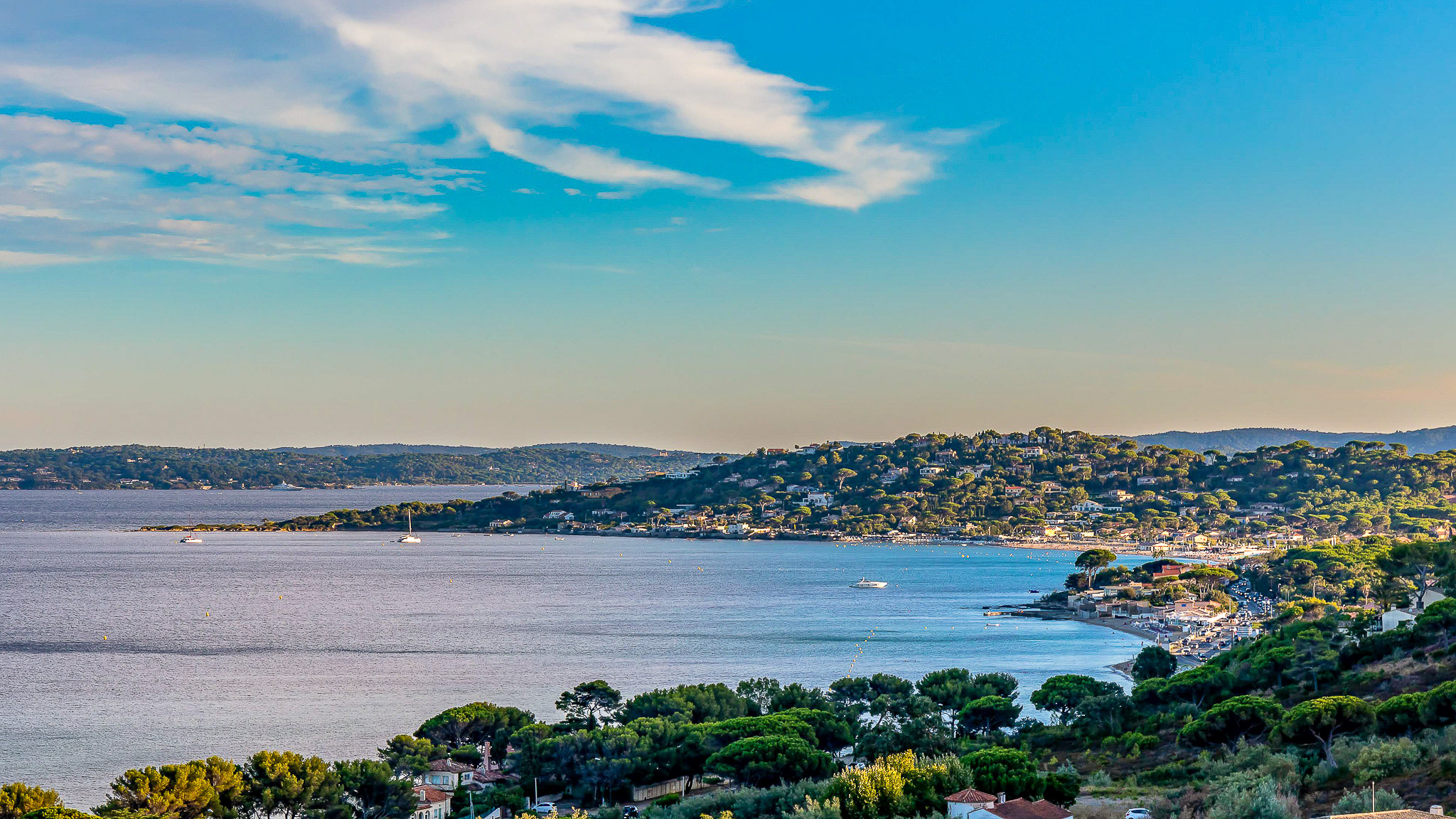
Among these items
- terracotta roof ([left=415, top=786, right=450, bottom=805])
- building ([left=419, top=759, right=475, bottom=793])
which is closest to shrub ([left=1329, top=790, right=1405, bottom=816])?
terracotta roof ([left=415, top=786, right=450, bottom=805])

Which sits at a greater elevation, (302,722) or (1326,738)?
(1326,738)

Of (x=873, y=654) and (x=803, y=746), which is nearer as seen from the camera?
(x=803, y=746)

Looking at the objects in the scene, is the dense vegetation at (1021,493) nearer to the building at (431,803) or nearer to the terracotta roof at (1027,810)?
the building at (431,803)

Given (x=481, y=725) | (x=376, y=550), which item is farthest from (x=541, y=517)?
(x=481, y=725)

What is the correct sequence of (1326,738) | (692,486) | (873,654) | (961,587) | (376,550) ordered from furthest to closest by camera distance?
(692,486) < (376,550) < (961,587) < (873,654) < (1326,738)

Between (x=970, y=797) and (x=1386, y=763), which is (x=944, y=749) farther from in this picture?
(x=1386, y=763)

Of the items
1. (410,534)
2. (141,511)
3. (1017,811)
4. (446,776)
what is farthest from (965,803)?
(141,511)

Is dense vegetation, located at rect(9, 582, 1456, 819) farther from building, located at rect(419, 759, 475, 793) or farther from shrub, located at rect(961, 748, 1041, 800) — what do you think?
building, located at rect(419, 759, 475, 793)

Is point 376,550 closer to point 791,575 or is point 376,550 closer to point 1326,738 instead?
point 791,575

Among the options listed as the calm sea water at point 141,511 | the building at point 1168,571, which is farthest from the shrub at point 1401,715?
the calm sea water at point 141,511
